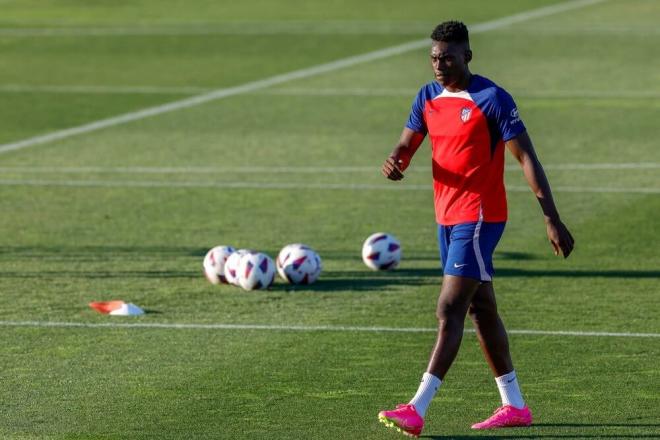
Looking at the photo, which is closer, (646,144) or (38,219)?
(38,219)

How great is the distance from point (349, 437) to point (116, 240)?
23.8ft

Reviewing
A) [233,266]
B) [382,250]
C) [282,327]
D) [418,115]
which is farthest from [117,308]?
[418,115]

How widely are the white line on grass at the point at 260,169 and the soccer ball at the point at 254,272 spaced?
6.64 metres

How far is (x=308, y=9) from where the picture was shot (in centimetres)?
4419

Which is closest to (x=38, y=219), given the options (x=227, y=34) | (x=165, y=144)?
(x=165, y=144)

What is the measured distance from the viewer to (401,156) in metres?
10.0

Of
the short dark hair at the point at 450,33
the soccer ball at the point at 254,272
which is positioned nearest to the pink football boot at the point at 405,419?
the short dark hair at the point at 450,33

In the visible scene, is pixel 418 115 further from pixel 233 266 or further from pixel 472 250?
pixel 233 266

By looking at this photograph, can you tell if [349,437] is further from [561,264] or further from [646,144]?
[646,144]

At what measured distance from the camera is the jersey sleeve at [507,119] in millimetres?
9578

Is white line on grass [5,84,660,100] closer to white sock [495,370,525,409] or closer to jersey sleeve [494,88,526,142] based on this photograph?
white sock [495,370,525,409]

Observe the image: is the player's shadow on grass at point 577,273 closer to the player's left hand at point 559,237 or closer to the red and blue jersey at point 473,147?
the red and blue jersey at point 473,147

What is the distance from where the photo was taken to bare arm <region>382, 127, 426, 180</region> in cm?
996

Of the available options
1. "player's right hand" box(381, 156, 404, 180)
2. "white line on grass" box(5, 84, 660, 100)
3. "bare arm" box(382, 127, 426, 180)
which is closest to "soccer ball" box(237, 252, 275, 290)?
"bare arm" box(382, 127, 426, 180)
